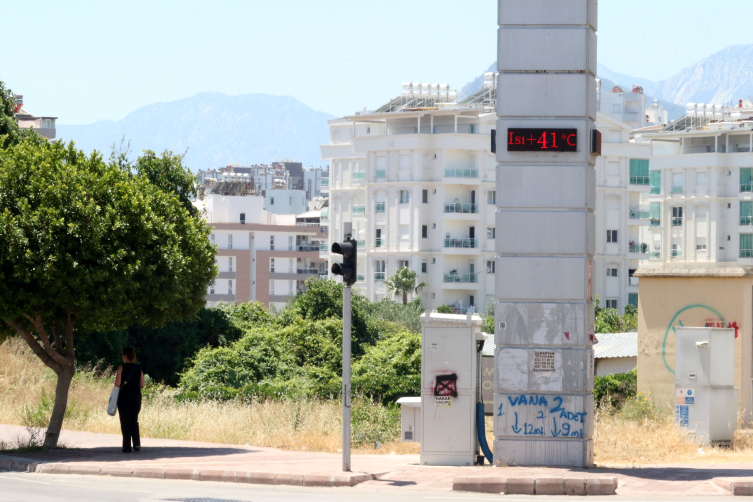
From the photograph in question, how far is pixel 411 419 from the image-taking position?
15094 millimetres

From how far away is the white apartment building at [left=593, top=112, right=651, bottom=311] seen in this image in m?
94.2

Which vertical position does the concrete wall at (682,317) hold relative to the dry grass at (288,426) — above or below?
above

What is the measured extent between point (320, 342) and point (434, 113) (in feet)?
183

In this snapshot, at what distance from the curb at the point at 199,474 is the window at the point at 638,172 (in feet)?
284

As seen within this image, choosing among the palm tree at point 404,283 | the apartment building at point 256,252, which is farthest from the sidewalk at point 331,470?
the apartment building at point 256,252

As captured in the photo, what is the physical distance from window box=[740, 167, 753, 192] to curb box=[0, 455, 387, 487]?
89328mm

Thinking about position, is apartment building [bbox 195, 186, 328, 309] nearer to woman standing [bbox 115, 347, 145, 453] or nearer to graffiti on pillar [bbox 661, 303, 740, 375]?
graffiti on pillar [bbox 661, 303, 740, 375]

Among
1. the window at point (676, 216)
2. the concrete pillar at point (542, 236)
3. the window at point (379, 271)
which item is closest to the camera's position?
the concrete pillar at point (542, 236)

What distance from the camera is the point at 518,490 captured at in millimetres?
12594

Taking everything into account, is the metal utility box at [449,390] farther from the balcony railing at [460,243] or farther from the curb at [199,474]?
the balcony railing at [460,243]

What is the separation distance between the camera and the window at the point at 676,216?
100250mm

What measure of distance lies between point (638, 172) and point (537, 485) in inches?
3461

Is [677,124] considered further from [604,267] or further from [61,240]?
[61,240]

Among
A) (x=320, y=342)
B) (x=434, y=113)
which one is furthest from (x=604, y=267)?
(x=320, y=342)
